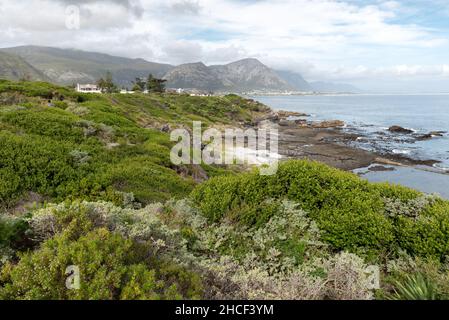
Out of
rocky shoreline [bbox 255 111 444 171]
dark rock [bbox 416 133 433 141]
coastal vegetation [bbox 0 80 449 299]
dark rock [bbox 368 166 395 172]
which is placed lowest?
dark rock [bbox 368 166 395 172]

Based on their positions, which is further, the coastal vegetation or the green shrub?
the coastal vegetation

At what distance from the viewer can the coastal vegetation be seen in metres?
4.25

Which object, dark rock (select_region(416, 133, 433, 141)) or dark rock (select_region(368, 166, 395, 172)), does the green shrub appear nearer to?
dark rock (select_region(368, 166, 395, 172))

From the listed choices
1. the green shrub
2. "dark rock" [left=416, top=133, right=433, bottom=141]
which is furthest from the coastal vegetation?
"dark rock" [left=416, top=133, right=433, bottom=141]

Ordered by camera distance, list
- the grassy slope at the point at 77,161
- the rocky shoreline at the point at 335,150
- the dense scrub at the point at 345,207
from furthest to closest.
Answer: the rocky shoreline at the point at 335,150
the grassy slope at the point at 77,161
the dense scrub at the point at 345,207

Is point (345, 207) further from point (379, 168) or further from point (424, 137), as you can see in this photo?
point (424, 137)

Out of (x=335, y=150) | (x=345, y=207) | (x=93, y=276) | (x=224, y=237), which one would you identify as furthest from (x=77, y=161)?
(x=335, y=150)

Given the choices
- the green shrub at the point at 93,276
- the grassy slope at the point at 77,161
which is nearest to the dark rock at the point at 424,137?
the grassy slope at the point at 77,161

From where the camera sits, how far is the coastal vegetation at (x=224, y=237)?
4.25 m

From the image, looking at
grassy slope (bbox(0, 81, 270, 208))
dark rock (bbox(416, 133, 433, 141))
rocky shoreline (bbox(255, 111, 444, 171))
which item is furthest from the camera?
dark rock (bbox(416, 133, 433, 141))

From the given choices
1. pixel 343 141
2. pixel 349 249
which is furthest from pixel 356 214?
pixel 343 141

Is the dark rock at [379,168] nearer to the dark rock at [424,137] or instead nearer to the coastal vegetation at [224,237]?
the dark rock at [424,137]

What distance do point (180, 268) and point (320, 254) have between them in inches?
113
